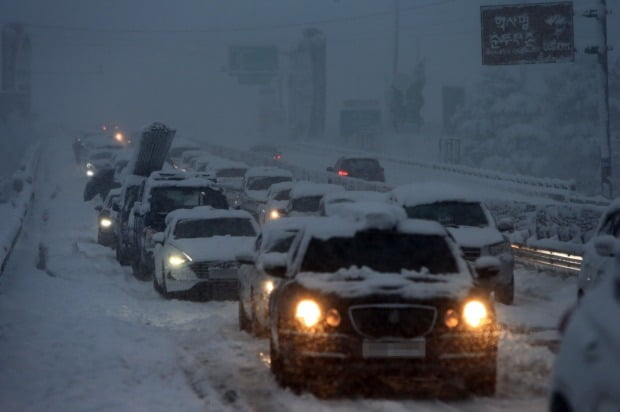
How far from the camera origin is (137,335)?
12.9 meters

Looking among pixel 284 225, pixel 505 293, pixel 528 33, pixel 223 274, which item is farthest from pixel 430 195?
pixel 528 33

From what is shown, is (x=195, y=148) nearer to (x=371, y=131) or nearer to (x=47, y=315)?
(x=371, y=131)

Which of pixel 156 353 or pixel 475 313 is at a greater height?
pixel 475 313

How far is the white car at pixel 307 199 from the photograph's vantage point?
27.0 m

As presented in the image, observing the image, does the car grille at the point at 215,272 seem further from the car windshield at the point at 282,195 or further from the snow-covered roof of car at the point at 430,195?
the car windshield at the point at 282,195

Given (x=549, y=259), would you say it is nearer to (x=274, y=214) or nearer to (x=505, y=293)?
(x=505, y=293)

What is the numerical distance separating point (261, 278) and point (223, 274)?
490 centimetres

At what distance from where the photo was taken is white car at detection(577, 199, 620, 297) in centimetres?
1153

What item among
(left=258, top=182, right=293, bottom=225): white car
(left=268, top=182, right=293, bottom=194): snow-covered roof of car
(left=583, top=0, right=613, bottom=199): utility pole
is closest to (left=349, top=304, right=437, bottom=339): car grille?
(left=258, top=182, right=293, bottom=225): white car

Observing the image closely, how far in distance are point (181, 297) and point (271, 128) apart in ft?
333

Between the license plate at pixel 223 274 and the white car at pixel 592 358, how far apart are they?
12431 millimetres

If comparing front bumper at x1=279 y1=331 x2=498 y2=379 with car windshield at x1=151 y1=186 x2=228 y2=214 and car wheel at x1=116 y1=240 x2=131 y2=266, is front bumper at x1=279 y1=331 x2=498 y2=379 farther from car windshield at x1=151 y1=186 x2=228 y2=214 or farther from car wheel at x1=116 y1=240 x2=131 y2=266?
car wheel at x1=116 y1=240 x2=131 y2=266

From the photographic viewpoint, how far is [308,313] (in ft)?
30.7

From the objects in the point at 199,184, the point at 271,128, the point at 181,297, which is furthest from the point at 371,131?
the point at 181,297
